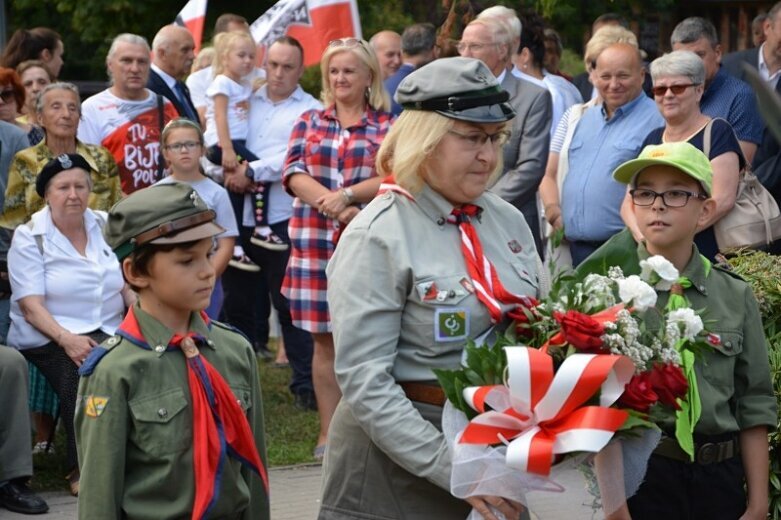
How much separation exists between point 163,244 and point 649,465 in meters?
1.70

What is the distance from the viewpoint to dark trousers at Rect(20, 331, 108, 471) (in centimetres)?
724

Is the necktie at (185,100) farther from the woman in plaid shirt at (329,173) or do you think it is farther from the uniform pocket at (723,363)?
the uniform pocket at (723,363)

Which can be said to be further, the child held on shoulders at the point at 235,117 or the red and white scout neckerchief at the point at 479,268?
the child held on shoulders at the point at 235,117

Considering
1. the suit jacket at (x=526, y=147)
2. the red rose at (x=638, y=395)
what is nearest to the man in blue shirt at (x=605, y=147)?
the suit jacket at (x=526, y=147)

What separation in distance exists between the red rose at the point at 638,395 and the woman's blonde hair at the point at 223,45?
23.8 ft

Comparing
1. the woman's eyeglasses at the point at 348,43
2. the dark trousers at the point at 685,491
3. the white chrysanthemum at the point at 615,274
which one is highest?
the woman's eyeglasses at the point at 348,43

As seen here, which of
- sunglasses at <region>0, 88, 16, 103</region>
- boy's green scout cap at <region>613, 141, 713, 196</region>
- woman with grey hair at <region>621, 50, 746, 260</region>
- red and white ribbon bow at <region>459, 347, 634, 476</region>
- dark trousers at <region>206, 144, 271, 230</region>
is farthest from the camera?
dark trousers at <region>206, 144, 271, 230</region>

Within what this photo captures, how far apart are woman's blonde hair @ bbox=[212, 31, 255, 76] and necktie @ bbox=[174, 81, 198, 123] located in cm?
36

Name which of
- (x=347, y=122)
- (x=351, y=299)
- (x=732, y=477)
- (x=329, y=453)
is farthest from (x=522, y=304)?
(x=347, y=122)

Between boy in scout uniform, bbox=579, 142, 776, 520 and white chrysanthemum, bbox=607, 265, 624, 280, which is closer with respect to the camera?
white chrysanthemum, bbox=607, 265, 624, 280

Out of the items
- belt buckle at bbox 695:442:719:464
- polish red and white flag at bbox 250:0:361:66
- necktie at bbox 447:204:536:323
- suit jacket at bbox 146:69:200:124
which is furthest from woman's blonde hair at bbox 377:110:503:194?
polish red and white flag at bbox 250:0:361:66

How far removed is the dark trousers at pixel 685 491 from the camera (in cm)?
418

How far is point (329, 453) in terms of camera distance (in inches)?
154

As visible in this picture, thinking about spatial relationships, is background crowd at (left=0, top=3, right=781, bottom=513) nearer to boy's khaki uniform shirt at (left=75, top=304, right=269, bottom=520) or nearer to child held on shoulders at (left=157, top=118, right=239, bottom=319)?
child held on shoulders at (left=157, top=118, right=239, bottom=319)
